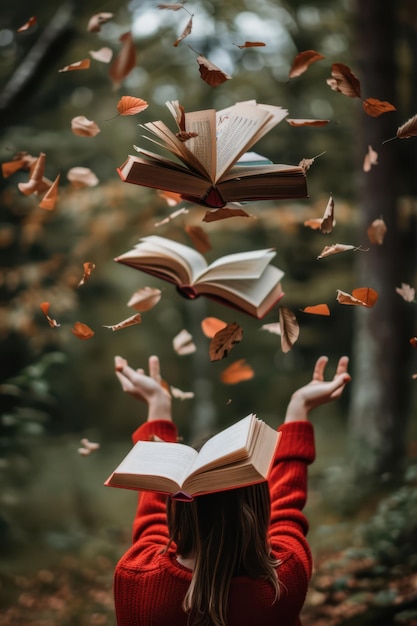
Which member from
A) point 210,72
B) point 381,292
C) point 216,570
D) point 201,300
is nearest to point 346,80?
point 210,72

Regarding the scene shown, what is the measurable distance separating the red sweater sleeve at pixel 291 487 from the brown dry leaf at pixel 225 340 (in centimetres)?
21

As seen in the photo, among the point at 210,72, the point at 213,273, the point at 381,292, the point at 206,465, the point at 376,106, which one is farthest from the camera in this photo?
the point at 381,292

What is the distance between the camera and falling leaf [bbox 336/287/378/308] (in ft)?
4.14

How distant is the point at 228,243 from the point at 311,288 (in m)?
0.74

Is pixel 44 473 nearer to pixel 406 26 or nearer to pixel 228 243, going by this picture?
pixel 228 243

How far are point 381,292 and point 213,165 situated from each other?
2.10m

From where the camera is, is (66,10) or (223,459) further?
(66,10)

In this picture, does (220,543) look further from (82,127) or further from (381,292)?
(381,292)

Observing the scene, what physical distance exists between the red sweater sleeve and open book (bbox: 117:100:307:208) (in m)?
0.45

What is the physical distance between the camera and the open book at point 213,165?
1.17m

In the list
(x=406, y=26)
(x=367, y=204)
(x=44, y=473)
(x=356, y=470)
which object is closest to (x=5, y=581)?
(x=44, y=473)

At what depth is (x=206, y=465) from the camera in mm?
974

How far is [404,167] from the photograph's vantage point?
3.29m

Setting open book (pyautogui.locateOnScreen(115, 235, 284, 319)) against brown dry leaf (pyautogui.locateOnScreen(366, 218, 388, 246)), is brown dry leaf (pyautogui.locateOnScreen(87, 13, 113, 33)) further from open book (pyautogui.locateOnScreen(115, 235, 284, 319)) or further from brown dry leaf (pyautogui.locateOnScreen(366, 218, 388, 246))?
brown dry leaf (pyautogui.locateOnScreen(366, 218, 388, 246))
